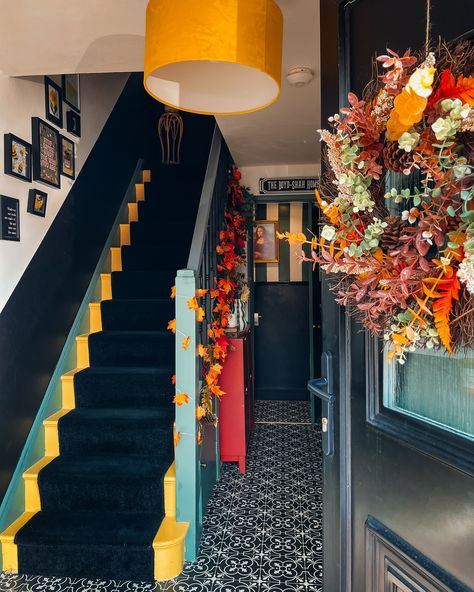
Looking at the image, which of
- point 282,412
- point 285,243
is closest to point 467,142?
point 282,412

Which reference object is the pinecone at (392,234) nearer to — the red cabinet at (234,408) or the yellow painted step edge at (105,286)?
the red cabinet at (234,408)

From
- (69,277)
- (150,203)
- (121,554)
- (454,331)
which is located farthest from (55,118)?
(454,331)

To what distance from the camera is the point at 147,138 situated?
16.8 feet

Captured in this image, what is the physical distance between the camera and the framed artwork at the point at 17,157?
237 cm

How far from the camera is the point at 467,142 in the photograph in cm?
81

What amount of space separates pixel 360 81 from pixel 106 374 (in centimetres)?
234

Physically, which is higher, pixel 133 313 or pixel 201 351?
pixel 133 313

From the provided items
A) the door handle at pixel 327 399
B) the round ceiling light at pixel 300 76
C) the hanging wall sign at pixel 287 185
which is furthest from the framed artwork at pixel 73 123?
the door handle at pixel 327 399

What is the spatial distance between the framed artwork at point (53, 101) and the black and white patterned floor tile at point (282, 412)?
329 cm

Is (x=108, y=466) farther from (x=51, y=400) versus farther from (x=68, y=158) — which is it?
(x=68, y=158)

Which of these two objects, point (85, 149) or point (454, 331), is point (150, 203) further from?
point (454, 331)

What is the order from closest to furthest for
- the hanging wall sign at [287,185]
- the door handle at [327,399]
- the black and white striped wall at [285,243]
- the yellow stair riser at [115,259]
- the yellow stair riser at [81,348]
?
the door handle at [327,399], the yellow stair riser at [81,348], the yellow stair riser at [115,259], the hanging wall sign at [287,185], the black and white striped wall at [285,243]

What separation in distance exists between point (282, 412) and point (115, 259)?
97.1 inches

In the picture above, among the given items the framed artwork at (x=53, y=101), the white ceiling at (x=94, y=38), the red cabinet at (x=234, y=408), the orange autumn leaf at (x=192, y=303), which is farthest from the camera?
the red cabinet at (x=234, y=408)
